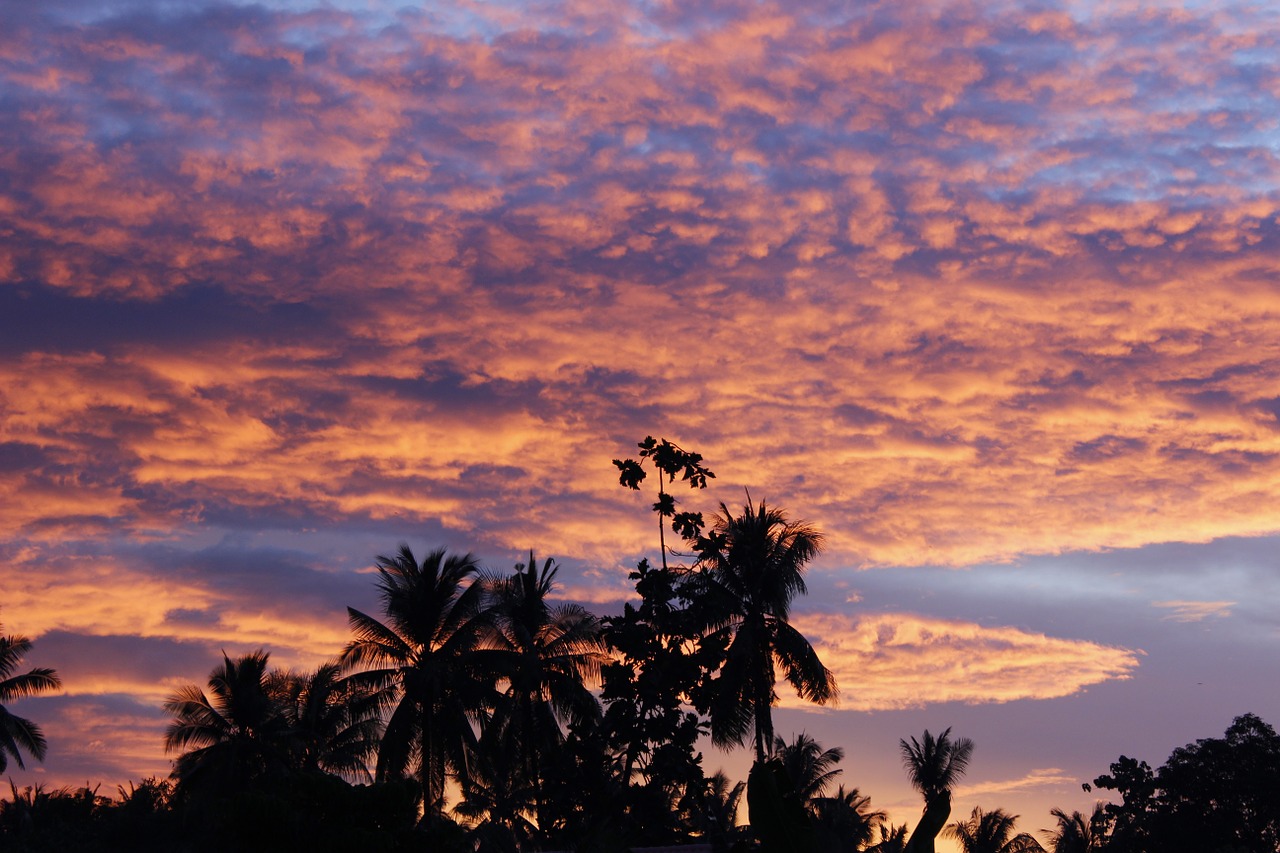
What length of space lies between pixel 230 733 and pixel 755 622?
2156 centimetres

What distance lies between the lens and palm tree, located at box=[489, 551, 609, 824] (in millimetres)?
49938

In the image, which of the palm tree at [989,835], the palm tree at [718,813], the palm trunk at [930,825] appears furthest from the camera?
the palm tree at [989,835]

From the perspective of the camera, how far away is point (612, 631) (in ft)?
158

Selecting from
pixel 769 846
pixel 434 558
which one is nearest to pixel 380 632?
pixel 434 558

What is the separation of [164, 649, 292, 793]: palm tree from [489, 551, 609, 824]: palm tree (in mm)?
9002

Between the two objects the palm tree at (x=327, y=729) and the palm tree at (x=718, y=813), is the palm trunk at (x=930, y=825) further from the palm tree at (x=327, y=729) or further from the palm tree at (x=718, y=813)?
the palm tree at (x=327, y=729)

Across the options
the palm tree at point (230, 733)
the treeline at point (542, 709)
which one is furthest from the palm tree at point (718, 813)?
the palm tree at point (230, 733)

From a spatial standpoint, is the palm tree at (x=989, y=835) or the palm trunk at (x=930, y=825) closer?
the palm trunk at (x=930, y=825)

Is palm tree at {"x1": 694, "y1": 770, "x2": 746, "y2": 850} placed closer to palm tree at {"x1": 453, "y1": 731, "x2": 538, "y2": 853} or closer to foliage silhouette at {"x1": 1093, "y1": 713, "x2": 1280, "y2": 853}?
palm tree at {"x1": 453, "y1": 731, "x2": 538, "y2": 853}

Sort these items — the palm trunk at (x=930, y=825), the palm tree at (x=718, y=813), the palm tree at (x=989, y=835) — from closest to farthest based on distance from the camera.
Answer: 1. the palm trunk at (x=930, y=825)
2. the palm tree at (x=718, y=813)
3. the palm tree at (x=989, y=835)

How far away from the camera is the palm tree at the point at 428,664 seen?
158 ft

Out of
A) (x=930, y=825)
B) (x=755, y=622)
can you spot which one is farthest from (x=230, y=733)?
(x=930, y=825)

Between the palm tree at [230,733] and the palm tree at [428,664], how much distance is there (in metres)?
4.93

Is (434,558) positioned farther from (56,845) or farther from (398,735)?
(56,845)
